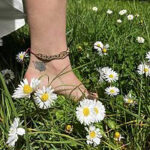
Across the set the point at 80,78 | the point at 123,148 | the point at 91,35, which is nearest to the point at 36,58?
the point at 80,78

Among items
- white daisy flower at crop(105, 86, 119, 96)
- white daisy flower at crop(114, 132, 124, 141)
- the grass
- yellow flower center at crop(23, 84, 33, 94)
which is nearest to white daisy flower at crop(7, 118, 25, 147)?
the grass

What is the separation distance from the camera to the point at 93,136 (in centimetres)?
117

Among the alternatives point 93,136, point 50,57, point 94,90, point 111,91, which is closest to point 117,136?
point 93,136

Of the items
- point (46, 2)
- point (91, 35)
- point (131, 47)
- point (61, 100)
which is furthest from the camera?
point (91, 35)

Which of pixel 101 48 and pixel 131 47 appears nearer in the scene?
pixel 101 48

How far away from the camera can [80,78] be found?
179cm

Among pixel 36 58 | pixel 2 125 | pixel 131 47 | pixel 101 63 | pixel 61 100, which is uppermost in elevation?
pixel 131 47

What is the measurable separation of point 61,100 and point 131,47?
1.99 ft

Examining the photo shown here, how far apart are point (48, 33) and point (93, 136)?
50 centimetres

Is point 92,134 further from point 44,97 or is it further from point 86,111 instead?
point 44,97

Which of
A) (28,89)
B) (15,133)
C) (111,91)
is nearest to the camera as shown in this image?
(15,133)

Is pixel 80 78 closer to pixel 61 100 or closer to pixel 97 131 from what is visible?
pixel 61 100

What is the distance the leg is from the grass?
0.08 meters

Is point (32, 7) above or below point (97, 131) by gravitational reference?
above
